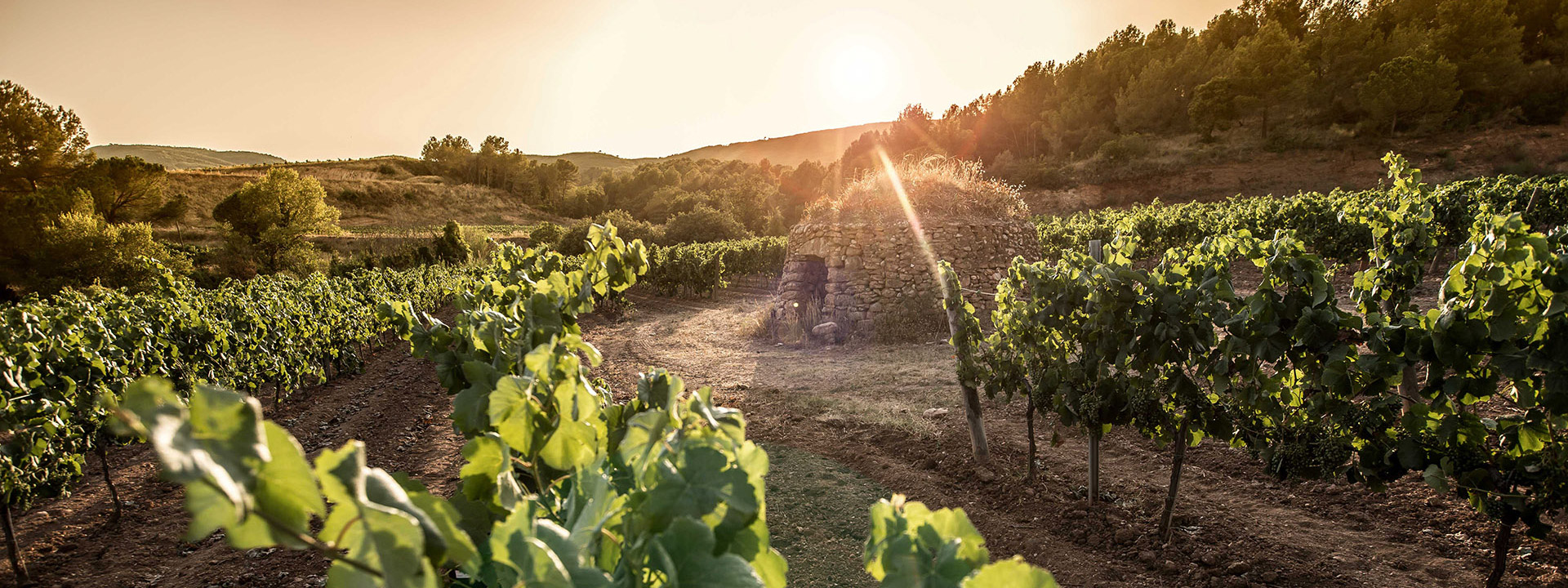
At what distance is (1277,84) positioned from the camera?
43812mm

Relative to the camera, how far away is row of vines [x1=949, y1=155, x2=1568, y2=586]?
2932 mm

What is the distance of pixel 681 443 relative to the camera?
1097 millimetres

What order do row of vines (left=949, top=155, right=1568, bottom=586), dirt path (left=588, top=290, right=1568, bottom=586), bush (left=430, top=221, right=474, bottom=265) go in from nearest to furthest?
row of vines (left=949, top=155, right=1568, bottom=586)
dirt path (left=588, top=290, right=1568, bottom=586)
bush (left=430, top=221, right=474, bottom=265)

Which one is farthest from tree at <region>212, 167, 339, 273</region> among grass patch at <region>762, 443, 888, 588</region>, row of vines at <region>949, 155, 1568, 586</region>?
row of vines at <region>949, 155, 1568, 586</region>

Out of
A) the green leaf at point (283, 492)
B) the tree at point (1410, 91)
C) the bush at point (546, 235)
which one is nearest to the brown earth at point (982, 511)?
the green leaf at point (283, 492)

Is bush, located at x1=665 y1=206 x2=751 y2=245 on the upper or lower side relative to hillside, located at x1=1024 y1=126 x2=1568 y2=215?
lower

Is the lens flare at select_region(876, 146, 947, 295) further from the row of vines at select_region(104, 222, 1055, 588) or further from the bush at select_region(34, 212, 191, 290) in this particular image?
the bush at select_region(34, 212, 191, 290)

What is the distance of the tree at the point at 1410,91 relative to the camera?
122 ft

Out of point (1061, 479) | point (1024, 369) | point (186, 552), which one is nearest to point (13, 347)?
point (186, 552)

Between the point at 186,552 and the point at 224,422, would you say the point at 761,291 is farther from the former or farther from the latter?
the point at 224,422

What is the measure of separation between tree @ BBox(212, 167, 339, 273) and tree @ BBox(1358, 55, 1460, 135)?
60501 millimetres

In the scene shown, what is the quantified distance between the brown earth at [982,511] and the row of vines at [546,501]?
3.26 meters

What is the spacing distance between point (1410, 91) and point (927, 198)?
137 ft

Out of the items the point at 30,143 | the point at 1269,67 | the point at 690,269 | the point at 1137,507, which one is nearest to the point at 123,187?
the point at 30,143
